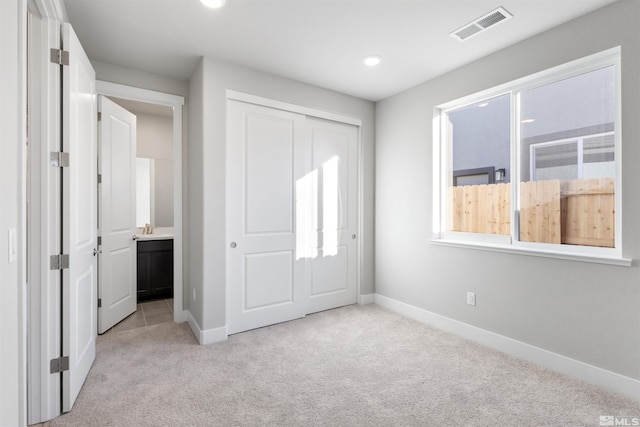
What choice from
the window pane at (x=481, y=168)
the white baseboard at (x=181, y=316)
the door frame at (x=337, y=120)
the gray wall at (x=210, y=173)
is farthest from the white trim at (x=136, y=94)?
the window pane at (x=481, y=168)

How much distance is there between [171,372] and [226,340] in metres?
0.63

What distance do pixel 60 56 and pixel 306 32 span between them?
5.39ft

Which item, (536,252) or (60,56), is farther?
(536,252)

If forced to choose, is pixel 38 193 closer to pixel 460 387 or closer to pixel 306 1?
pixel 306 1

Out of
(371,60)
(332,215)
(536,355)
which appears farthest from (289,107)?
(536,355)

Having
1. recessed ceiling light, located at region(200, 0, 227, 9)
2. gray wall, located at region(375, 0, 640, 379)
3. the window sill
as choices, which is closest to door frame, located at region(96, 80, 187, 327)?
recessed ceiling light, located at region(200, 0, 227, 9)

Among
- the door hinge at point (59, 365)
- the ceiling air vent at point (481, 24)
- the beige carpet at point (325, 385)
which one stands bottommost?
the beige carpet at point (325, 385)

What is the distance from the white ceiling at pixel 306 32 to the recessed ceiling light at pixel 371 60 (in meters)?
0.06

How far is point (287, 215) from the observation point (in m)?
3.46

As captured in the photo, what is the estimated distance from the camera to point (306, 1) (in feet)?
7.05

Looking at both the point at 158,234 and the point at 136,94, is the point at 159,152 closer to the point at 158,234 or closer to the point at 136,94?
the point at 158,234

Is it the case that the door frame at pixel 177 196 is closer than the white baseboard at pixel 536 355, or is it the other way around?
the white baseboard at pixel 536 355

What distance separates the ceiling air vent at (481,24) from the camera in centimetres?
226

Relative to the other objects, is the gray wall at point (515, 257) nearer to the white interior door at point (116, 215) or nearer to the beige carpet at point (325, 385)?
the beige carpet at point (325, 385)
